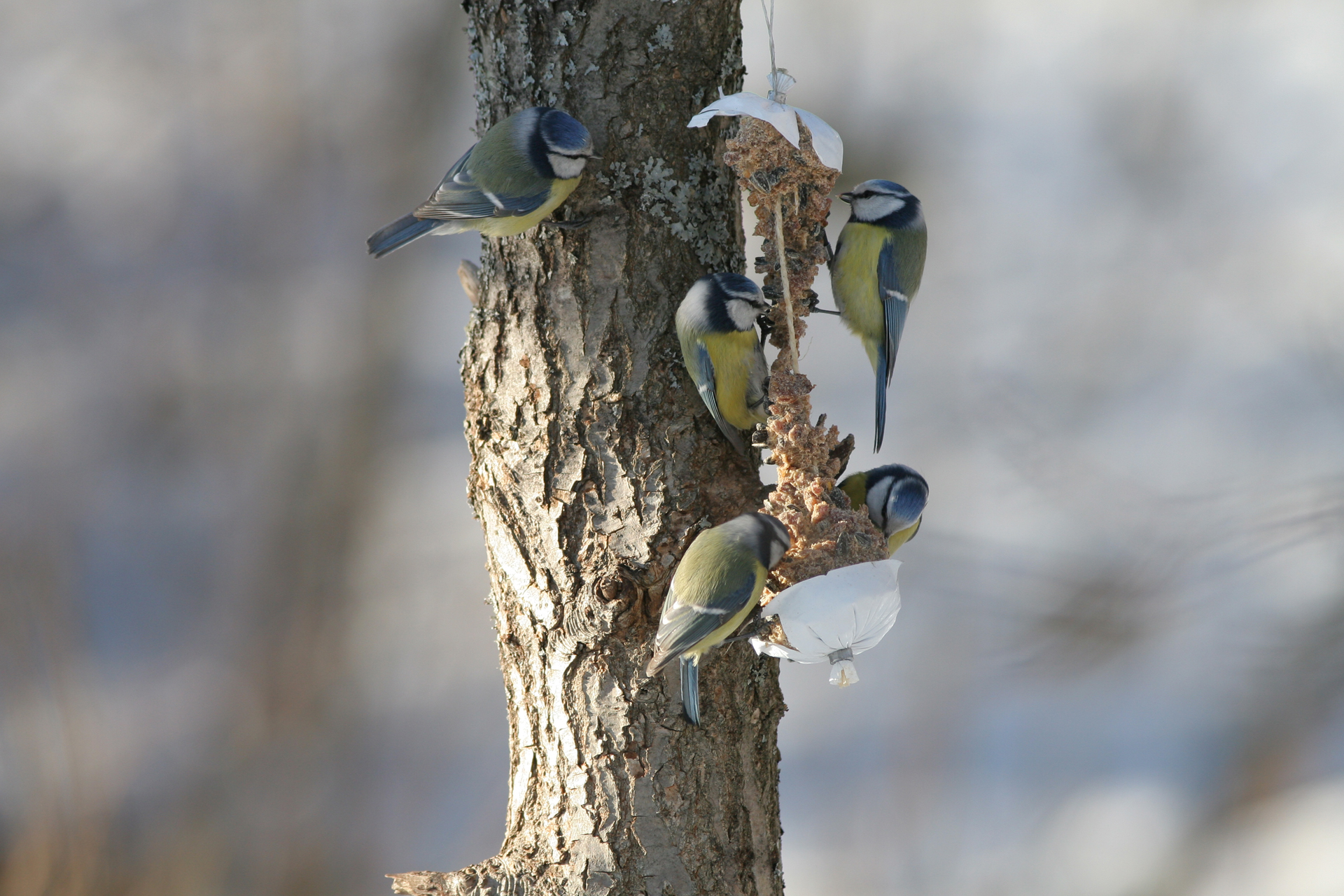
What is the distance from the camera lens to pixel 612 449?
1105 millimetres

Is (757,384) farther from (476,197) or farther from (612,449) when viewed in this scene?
(476,197)

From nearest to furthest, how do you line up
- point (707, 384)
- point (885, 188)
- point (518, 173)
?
point (518, 173) < point (707, 384) < point (885, 188)

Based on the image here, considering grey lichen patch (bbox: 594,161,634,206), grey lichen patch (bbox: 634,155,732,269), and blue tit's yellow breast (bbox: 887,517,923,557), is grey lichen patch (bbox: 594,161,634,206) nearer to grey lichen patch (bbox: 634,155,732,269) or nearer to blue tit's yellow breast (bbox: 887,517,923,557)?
grey lichen patch (bbox: 634,155,732,269)

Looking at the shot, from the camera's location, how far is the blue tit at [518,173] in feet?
3.28

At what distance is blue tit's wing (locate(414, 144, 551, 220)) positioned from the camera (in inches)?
39.5

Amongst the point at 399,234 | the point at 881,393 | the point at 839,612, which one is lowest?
the point at 839,612

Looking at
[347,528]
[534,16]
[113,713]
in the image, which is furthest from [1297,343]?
[113,713]


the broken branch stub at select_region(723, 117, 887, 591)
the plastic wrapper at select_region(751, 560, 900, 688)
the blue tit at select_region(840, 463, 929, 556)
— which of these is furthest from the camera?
the blue tit at select_region(840, 463, 929, 556)

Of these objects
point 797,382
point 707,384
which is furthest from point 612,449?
point 797,382

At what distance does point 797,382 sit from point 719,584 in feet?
0.84

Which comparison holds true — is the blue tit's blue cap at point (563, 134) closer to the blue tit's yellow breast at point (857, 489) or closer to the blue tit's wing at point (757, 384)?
the blue tit's wing at point (757, 384)

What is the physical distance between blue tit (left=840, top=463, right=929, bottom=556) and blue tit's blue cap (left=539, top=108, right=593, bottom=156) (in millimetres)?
509

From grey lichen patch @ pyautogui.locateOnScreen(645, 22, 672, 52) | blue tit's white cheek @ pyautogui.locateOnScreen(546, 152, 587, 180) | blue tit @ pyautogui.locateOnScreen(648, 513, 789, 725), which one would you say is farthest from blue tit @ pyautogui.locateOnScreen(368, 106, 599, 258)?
blue tit @ pyautogui.locateOnScreen(648, 513, 789, 725)

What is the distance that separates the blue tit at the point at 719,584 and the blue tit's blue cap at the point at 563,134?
46 cm
